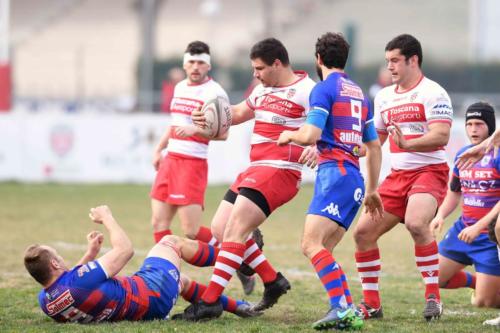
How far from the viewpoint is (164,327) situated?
7.04 metres

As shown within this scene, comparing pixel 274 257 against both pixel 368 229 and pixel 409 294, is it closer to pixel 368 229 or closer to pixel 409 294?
pixel 409 294

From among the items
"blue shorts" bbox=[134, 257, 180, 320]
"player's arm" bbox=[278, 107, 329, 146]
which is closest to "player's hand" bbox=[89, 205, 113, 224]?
"blue shorts" bbox=[134, 257, 180, 320]

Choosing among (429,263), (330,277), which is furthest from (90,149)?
(330,277)

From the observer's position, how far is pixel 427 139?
25.1ft

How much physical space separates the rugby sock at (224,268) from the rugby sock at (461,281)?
2447 millimetres

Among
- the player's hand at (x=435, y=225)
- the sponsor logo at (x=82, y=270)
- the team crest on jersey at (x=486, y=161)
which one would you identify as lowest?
the sponsor logo at (x=82, y=270)

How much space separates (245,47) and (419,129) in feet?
91.4

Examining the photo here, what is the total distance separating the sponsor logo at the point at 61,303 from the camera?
6836 millimetres

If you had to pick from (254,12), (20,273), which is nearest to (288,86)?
(20,273)

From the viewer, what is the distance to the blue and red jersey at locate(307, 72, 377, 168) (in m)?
7.18

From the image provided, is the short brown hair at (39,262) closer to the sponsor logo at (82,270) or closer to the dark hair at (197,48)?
the sponsor logo at (82,270)

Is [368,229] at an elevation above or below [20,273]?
above

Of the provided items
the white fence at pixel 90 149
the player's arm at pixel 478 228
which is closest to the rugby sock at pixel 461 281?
the player's arm at pixel 478 228

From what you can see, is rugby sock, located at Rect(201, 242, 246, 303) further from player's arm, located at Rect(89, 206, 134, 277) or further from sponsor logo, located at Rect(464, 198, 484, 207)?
sponsor logo, located at Rect(464, 198, 484, 207)
